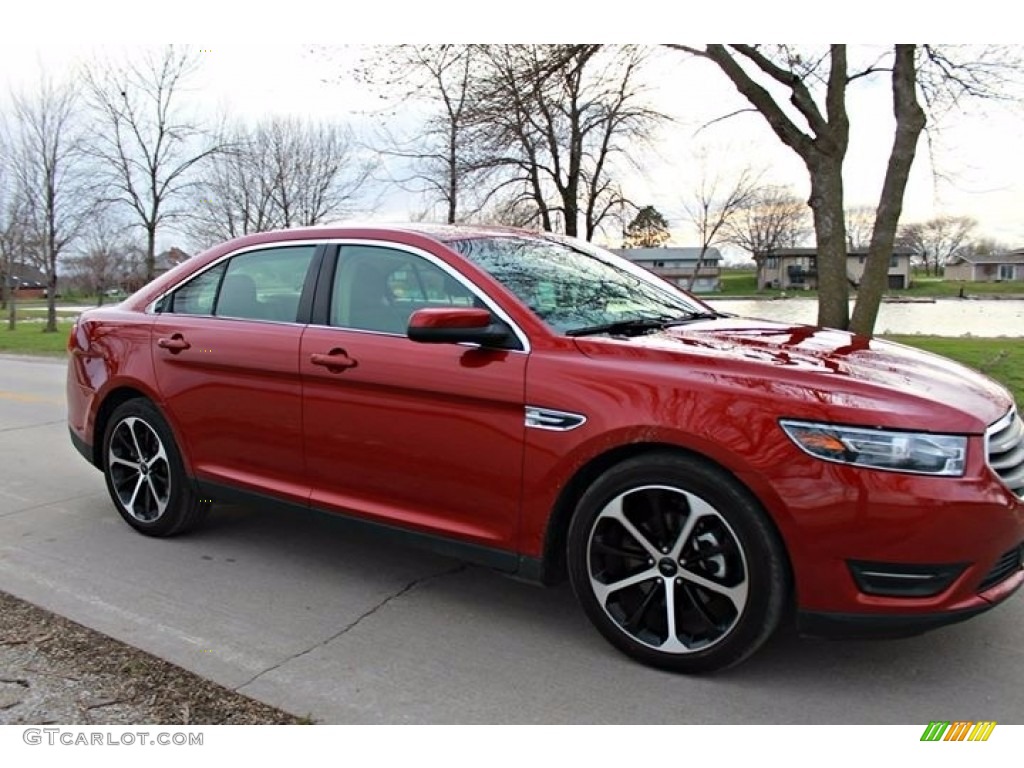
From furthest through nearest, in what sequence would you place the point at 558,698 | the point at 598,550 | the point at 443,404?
the point at 443,404 < the point at 598,550 < the point at 558,698

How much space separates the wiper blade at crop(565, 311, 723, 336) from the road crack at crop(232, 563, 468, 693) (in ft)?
4.79

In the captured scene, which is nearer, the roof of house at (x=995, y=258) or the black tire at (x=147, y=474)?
the black tire at (x=147, y=474)

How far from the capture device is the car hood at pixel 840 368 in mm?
2604

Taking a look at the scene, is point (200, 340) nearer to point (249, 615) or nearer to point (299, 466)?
point (299, 466)

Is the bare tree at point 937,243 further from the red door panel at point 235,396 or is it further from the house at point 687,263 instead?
the red door panel at point 235,396

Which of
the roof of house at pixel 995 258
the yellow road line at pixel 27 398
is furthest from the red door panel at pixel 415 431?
the roof of house at pixel 995 258

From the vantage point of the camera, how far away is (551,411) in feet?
9.95

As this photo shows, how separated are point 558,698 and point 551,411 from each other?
1.02 metres

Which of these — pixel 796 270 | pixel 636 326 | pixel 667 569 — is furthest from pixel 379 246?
pixel 796 270

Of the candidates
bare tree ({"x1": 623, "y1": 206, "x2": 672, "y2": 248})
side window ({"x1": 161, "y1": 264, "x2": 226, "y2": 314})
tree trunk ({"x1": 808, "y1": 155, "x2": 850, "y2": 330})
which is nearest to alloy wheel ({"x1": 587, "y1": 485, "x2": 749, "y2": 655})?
side window ({"x1": 161, "y1": 264, "x2": 226, "y2": 314})

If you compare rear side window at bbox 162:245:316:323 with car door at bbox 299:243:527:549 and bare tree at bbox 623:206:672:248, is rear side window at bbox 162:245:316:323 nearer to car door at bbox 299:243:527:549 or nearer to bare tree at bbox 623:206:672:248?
car door at bbox 299:243:527:549

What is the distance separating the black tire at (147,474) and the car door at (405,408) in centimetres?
109
